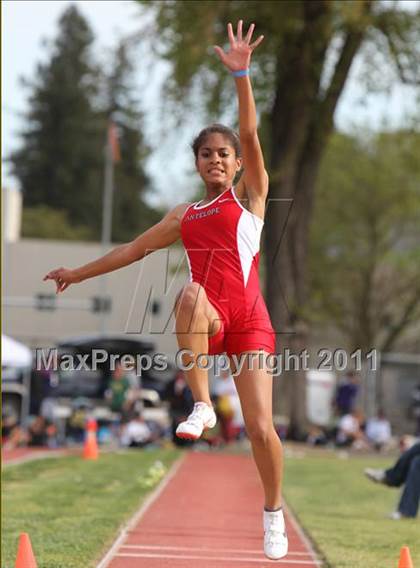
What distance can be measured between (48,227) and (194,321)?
2718 inches

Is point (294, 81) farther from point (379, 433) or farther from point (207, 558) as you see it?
point (207, 558)

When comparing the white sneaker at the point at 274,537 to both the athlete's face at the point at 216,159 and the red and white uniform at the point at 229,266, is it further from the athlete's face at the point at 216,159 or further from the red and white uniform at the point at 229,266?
the athlete's face at the point at 216,159

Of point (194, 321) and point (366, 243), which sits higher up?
point (366, 243)

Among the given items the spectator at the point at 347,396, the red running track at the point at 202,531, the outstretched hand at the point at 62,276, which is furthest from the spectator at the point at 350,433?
the outstretched hand at the point at 62,276

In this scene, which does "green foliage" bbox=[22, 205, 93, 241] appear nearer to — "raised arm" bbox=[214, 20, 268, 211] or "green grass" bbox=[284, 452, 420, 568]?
"green grass" bbox=[284, 452, 420, 568]

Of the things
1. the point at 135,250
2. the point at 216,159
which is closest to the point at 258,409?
the point at 135,250

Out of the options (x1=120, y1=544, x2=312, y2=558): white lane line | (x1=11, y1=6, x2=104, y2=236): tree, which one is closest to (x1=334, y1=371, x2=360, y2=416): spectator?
(x1=120, y1=544, x2=312, y2=558): white lane line

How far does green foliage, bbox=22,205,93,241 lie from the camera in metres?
75.0

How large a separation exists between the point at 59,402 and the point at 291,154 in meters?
8.62

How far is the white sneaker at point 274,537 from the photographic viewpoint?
6.84 m

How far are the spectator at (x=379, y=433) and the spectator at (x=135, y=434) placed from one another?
5917mm

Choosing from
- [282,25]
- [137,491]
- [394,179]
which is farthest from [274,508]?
[394,179]

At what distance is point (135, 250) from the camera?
720 centimetres

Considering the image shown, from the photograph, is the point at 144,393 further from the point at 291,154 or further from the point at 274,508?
the point at 274,508
